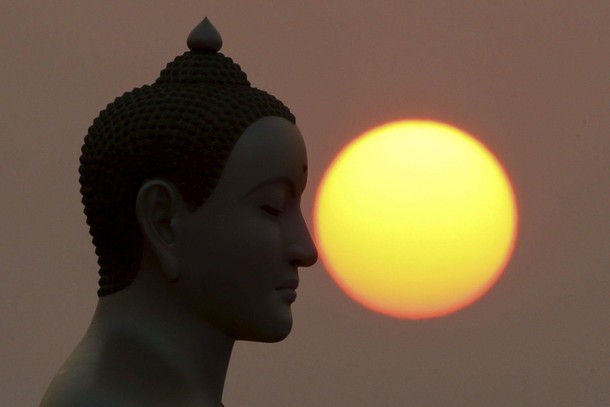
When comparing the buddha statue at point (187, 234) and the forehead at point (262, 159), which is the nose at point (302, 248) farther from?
the forehead at point (262, 159)

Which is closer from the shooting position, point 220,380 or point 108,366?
point 108,366

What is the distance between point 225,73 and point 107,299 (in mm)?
1310

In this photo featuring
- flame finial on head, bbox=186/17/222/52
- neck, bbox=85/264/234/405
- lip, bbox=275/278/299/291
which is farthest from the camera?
flame finial on head, bbox=186/17/222/52

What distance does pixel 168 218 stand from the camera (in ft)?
25.0

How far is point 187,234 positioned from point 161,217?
0.53ft

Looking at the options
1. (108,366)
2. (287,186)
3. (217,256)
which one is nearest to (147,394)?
(108,366)

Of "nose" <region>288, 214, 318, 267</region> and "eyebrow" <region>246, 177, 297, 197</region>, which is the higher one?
"eyebrow" <region>246, 177, 297, 197</region>

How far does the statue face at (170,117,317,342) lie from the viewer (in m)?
7.54

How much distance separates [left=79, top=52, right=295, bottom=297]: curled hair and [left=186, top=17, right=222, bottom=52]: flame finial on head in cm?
13

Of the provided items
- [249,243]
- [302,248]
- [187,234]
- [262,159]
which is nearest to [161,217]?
[187,234]

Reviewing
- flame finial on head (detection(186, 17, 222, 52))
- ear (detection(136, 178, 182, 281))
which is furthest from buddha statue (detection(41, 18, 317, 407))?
flame finial on head (detection(186, 17, 222, 52))

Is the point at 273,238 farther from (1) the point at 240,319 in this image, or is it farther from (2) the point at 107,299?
(2) the point at 107,299

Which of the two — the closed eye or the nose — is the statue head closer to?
the closed eye

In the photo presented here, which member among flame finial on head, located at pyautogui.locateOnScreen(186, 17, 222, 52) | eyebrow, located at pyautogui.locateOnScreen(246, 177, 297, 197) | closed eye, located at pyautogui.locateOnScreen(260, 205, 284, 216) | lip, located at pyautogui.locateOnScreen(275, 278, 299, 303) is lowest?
lip, located at pyautogui.locateOnScreen(275, 278, 299, 303)
